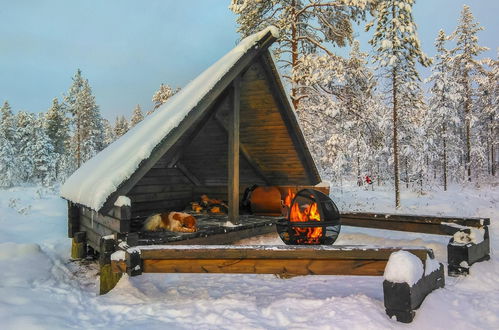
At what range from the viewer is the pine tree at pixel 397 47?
15344 mm

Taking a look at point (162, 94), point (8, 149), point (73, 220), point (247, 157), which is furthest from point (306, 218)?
point (8, 149)

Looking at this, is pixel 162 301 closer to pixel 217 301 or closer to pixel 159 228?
pixel 217 301

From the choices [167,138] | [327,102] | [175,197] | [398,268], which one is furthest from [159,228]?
[327,102]

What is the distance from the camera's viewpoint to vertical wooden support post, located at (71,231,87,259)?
291 inches

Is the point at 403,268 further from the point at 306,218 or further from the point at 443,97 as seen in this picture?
the point at 443,97

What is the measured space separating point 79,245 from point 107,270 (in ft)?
9.64

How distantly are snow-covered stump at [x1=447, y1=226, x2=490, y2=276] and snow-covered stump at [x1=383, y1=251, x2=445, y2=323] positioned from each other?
5.95 feet

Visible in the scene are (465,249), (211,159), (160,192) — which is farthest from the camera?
(211,159)

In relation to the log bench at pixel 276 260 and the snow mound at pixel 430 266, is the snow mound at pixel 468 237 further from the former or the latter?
the snow mound at pixel 430 266

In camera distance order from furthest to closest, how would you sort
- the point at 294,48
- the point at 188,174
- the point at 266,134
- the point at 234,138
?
the point at 294,48
the point at 188,174
the point at 266,134
the point at 234,138

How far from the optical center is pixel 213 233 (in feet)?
21.1

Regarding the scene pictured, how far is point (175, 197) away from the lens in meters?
10.1

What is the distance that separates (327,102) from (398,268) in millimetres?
11075

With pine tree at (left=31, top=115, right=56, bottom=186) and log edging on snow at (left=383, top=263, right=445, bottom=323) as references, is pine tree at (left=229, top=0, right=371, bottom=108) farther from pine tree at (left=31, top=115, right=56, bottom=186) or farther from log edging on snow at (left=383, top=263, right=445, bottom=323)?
pine tree at (left=31, top=115, right=56, bottom=186)
